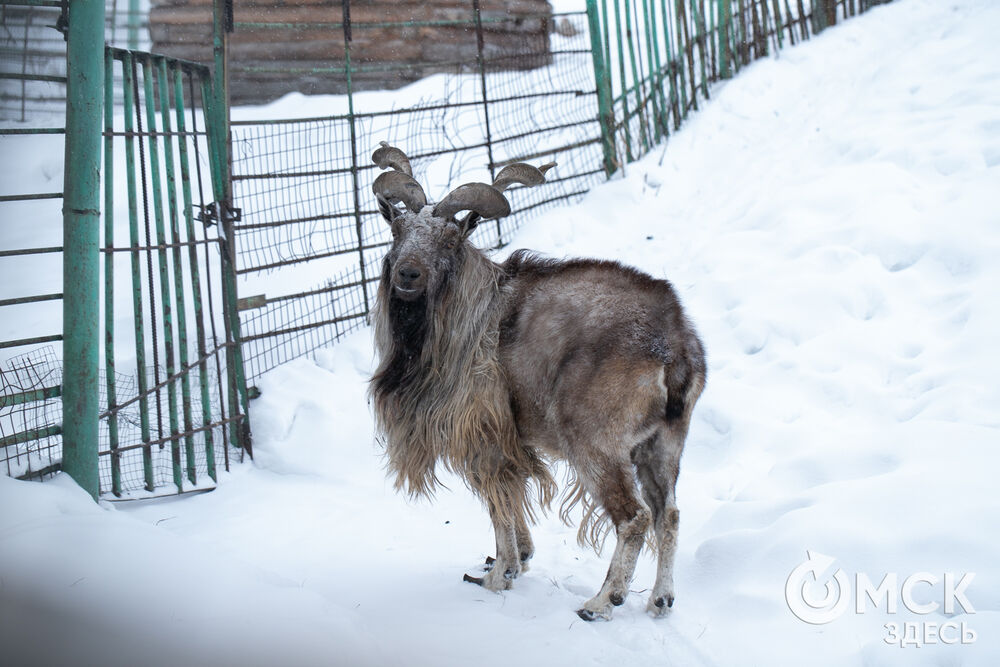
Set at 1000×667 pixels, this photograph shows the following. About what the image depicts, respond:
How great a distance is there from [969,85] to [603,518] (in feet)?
21.4

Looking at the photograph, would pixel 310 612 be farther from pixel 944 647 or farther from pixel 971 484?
pixel 971 484

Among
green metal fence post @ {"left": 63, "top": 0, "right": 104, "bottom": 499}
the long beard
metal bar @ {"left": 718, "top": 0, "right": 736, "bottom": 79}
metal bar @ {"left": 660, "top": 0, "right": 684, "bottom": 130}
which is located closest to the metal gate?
green metal fence post @ {"left": 63, "top": 0, "right": 104, "bottom": 499}

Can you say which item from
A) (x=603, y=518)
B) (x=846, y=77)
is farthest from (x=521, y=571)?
(x=846, y=77)

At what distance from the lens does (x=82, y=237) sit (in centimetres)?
379

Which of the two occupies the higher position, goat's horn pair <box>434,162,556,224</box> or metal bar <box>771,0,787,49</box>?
metal bar <box>771,0,787,49</box>

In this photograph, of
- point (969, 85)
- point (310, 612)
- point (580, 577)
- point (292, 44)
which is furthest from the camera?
point (292, 44)

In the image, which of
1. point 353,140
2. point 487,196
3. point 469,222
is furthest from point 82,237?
point 353,140

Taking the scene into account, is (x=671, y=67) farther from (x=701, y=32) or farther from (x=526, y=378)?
(x=526, y=378)

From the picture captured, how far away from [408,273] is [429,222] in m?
0.36

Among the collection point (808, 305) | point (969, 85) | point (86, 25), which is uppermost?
point (969, 85)

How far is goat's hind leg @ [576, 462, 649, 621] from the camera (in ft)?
11.1

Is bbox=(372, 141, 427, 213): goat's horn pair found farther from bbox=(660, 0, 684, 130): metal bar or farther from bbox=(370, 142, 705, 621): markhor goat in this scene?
bbox=(660, 0, 684, 130): metal bar

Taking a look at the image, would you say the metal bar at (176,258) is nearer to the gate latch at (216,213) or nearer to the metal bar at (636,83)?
the gate latch at (216,213)

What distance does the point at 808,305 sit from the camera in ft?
18.2
